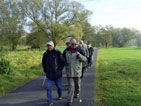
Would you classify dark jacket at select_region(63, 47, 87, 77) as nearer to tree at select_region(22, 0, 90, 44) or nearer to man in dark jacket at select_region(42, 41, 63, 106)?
man in dark jacket at select_region(42, 41, 63, 106)

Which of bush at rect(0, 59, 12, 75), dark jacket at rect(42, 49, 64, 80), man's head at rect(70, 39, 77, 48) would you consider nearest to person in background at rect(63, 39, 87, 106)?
man's head at rect(70, 39, 77, 48)

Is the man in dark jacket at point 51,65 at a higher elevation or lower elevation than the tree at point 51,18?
lower

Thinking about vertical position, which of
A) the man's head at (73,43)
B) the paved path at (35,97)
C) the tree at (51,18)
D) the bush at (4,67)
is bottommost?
the paved path at (35,97)

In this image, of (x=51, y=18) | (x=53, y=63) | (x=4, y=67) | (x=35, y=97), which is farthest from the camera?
(x=51, y=18)

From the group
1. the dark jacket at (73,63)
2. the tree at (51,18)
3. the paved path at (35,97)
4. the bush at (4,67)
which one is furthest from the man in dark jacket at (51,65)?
the tree at (51,18)

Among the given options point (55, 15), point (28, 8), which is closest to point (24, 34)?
point (28, 8)

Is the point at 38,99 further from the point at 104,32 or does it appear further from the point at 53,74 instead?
the point at 104,32

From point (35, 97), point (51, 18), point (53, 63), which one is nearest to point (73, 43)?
point (53, 63)

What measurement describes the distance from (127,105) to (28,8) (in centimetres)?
2981

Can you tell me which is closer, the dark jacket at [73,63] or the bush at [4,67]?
the dark jacket at [73,63]

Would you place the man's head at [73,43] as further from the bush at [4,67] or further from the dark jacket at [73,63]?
the bush at [4,67]

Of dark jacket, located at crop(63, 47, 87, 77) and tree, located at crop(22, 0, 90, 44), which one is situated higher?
tree, located at crop(22, 0, 90, 44)

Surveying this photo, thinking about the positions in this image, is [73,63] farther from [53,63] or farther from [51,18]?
[51,18]

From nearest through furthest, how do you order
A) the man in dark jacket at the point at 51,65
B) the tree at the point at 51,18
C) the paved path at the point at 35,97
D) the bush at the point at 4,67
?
the man in dark jacket at the point at 51,65 < the paved path at the point at 35,97 < the bush at the point at 4,67 < the tree at the point at 51,18
